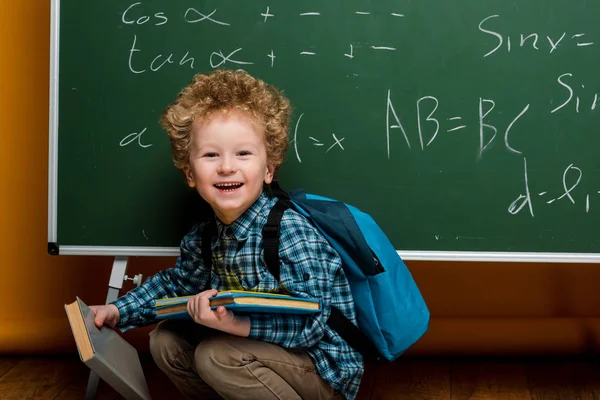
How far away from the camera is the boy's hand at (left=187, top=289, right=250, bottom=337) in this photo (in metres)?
1.72

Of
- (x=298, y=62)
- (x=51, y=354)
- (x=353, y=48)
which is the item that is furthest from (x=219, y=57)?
(x=51, y=354)

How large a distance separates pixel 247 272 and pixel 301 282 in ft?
0.55

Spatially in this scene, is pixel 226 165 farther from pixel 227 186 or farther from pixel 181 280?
pixel 181 280

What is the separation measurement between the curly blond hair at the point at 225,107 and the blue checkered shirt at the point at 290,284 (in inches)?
7.3

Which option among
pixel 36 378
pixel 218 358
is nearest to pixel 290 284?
pixel 218 358

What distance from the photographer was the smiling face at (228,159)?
189cm

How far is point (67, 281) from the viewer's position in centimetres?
289

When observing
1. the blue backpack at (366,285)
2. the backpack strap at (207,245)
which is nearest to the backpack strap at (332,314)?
the blue backpack at (366,285)

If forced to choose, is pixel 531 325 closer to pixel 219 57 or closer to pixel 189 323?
pixel 189 323

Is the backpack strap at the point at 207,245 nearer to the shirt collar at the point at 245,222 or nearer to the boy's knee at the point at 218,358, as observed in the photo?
the shirt collar at the point at 245,222

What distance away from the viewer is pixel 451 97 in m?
2.19

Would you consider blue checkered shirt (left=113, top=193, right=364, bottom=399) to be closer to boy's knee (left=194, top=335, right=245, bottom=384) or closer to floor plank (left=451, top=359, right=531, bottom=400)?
boy's knee (left=194, top=335, right=245, bottom=384)

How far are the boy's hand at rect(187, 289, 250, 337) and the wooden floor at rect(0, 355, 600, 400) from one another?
76 cm

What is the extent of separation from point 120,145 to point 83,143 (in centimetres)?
11
